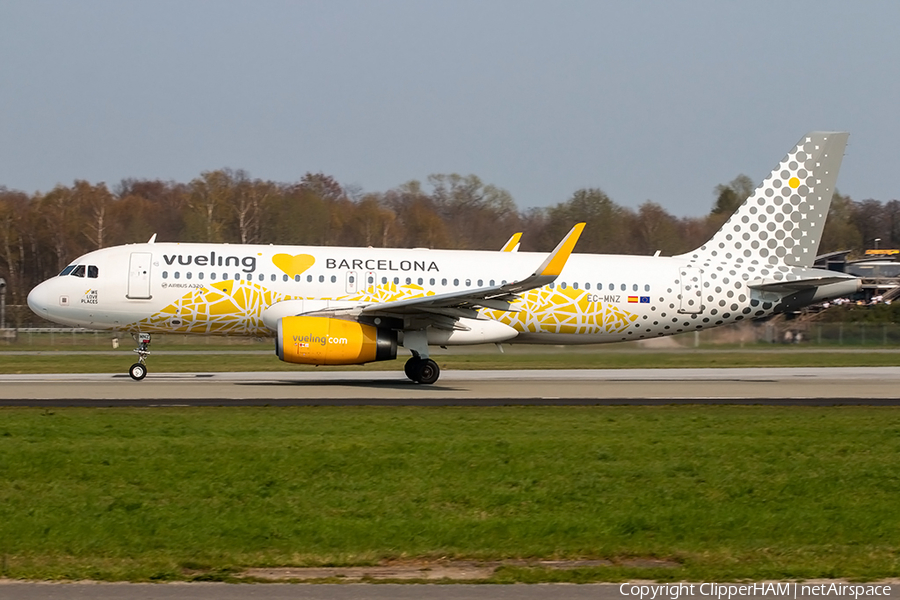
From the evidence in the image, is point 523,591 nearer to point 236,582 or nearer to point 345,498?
point 236,582

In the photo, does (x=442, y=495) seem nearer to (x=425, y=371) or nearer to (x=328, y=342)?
(x=328, y=342)

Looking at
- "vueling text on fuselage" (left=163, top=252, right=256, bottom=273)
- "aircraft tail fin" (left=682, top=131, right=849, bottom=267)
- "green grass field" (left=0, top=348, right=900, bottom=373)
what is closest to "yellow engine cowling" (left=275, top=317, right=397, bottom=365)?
"vueling text on fuselage" (left=163, top=252, right=256, bottom=273)

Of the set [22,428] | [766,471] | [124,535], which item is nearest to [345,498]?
[124,535]

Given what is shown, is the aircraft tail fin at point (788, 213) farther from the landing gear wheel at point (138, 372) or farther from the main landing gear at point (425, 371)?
the landing gear wheel at point (138, 372)

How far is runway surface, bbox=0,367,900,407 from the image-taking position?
845 inches

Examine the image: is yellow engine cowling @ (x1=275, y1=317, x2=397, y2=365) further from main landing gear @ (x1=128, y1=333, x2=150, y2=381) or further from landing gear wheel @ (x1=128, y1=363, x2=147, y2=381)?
landing gear wheel @ (x1=128, y1=363, x2=147, y2=381)

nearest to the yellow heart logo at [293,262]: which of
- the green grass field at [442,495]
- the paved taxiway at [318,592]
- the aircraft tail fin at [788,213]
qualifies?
the green grass field at [442,495]

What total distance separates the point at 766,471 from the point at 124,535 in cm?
774

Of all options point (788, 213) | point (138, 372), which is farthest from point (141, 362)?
point (788, 213)

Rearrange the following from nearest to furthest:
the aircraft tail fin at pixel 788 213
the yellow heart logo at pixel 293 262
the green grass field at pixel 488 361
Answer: the yellow heart logo at pixel 293 262 < the aircraft tail fin at pixel 788 213 < the green grass field at pixel 488 361

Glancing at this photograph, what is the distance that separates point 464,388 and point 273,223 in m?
45.5

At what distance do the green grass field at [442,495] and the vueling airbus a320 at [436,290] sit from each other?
7.53 meters

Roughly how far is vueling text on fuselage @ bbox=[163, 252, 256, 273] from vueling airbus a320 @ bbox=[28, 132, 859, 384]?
3 cm

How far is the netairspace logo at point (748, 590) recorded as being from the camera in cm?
794
